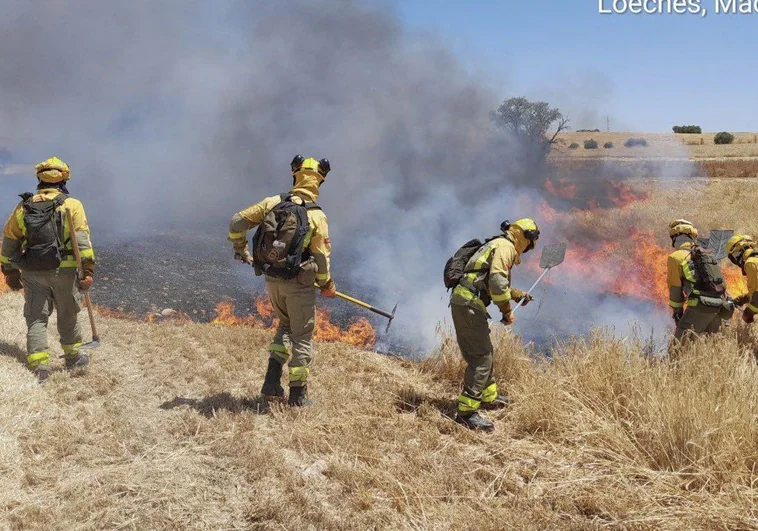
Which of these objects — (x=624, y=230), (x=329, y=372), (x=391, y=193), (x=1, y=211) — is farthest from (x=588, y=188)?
(x=1, y=211)

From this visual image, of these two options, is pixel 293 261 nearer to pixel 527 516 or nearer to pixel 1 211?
pixel 527 516

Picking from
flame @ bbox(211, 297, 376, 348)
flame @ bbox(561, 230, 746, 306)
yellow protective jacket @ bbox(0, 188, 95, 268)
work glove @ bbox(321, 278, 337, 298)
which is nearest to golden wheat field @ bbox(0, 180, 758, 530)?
work glove @ bbox(321, 278, 337, 298)

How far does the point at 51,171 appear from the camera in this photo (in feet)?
16.3

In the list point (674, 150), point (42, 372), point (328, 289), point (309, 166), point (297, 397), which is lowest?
point (297, 397)

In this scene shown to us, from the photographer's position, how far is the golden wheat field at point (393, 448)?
109 inches

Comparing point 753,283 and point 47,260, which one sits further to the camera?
point 753,283

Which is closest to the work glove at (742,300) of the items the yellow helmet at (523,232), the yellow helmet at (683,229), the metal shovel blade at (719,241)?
the yellow helmet at (683,229)

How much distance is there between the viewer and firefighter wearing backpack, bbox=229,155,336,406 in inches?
160

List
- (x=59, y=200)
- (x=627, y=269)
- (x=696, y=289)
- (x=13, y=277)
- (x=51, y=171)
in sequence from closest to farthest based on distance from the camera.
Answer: (x=59, y=200) < (x=51, y=171) < (x=13, y=277) < (x=696, y=289) < (x=627, y=269)

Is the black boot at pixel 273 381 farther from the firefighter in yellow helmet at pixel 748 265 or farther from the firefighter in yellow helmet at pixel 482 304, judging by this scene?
the firefighter in yellow helmet at pixel 748 265

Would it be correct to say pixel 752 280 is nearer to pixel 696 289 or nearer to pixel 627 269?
pixel 696 289

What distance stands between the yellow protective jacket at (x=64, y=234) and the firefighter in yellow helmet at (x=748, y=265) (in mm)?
6088

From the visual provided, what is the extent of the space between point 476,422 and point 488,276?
1082 mm

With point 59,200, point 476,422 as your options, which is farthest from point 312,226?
point 59,200
